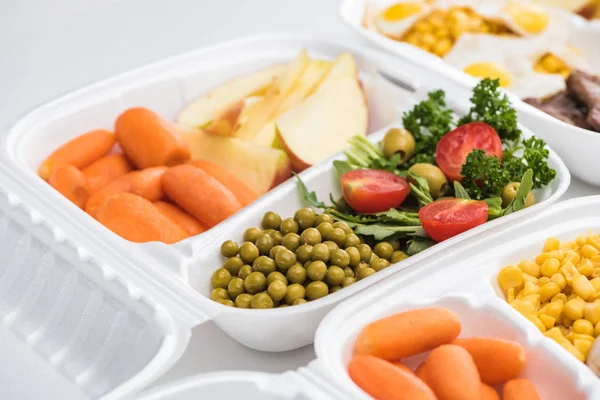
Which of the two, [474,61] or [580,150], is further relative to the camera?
[474,61]

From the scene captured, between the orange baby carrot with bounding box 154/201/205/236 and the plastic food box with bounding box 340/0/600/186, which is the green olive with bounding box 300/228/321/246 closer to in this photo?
the orange baby carrot with bounding box 154/201/205/236

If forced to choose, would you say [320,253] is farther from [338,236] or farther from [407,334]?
[407,334]

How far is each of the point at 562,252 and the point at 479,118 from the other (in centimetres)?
63

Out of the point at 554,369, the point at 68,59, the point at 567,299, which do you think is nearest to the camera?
the point at 554,369

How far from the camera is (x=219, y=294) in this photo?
178cm

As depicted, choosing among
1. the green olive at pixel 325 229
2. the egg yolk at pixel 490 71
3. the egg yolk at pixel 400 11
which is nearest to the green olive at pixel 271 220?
the green olive at pixel 325 229

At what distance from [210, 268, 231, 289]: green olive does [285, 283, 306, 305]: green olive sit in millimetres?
168

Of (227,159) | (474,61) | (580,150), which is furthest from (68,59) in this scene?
(580,150)

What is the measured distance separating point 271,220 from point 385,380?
0.63 metres

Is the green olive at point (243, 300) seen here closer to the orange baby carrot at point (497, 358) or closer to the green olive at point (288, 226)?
the green olive at point (288, 226)

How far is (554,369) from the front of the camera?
1.53 meters

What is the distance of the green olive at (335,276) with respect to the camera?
175 centimetres

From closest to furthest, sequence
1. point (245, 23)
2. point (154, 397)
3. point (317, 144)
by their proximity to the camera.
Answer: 1. point (154, 397)
2. point (317, 144)
3. point (245, 23)

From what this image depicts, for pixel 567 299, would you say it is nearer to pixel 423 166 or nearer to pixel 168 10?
pixel 423 166
